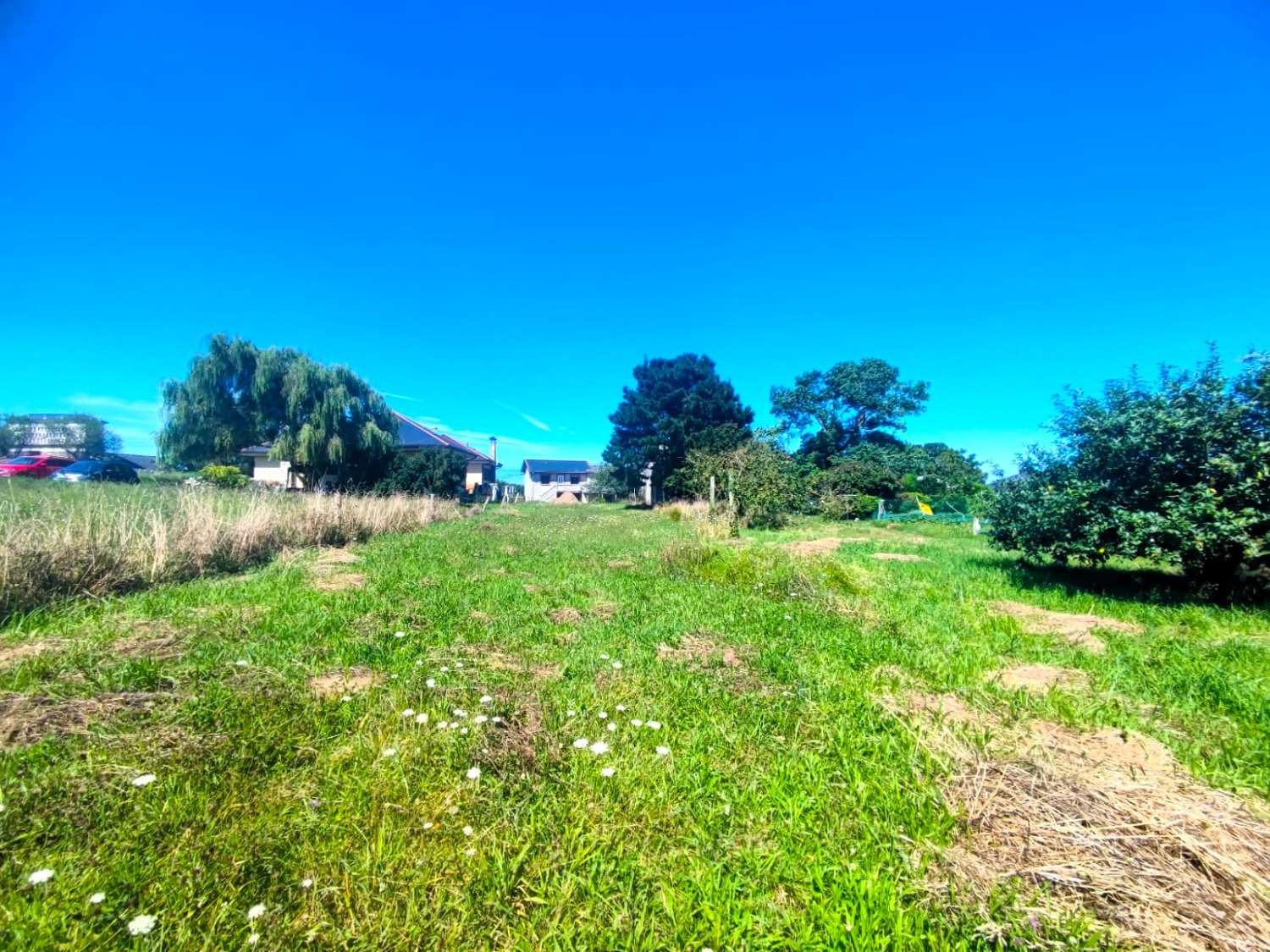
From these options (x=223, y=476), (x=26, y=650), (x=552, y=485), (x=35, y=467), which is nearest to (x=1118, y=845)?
(x=26, y=650)

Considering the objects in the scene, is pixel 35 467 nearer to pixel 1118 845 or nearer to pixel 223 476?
pixel 223 476

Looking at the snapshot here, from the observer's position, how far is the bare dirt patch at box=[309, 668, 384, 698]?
301cm

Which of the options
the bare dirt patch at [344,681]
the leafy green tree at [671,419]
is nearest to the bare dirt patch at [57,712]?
the bare dirt patch at [344,681]

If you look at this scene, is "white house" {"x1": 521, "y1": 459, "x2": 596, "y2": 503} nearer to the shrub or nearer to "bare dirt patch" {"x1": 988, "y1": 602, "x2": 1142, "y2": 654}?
the shrub

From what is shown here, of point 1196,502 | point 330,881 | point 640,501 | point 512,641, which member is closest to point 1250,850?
point 330,881

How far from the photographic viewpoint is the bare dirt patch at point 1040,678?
3.25 metres

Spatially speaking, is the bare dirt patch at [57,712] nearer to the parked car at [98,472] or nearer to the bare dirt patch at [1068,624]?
the bare dirt patch at [1068,624]

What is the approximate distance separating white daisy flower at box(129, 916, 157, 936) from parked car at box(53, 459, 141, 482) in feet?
73.3

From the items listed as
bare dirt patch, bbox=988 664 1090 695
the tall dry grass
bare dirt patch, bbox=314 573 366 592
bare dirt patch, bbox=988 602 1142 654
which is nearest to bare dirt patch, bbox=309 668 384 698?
bare dirt patch, bbox=314 573 366 592

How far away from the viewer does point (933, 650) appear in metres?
3.95

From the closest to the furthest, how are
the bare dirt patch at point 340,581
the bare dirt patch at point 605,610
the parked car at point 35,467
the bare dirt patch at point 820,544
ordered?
the bare dirt patch at point 605,610, the bare dirt patch at point 340,581, the bare dirt patch at point 820,544, the parked car at point 35,467

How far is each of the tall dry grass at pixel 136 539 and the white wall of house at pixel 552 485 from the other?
36588 mm

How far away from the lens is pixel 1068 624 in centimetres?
476

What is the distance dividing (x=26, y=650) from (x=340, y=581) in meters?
2.88
